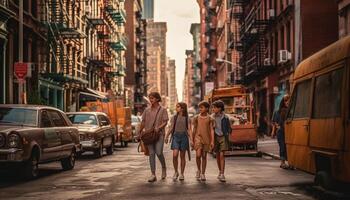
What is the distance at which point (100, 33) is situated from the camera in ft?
197

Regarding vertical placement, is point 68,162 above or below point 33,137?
below

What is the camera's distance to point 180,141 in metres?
14.8

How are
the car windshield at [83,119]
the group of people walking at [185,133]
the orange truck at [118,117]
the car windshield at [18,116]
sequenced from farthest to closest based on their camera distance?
the orange truck at [118,117]
the car windshield at [83,119]
the car windshield at [18,116]
the group of people walking at [185,133]

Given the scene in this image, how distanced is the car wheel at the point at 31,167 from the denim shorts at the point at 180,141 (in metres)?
3.10

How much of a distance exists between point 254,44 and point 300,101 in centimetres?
4064

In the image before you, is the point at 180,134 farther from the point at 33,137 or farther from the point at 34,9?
the point at 34,9

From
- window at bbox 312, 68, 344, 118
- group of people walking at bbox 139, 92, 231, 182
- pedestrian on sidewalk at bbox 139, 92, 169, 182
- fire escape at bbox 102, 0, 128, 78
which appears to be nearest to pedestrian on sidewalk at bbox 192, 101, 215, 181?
group of people walking at bbox 139, 92, 231, 182

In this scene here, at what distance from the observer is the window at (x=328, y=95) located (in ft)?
31.2

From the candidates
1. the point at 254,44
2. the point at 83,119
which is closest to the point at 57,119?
the point at 83,119

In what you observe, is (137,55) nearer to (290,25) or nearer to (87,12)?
(87,12)

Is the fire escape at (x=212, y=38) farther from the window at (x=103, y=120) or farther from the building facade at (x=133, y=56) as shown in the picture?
the window at (x=103, y=120)

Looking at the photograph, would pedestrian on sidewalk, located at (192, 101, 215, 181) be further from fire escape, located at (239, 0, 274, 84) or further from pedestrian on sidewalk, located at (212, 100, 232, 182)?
fire escape, located at (239, 0, 274, 84)

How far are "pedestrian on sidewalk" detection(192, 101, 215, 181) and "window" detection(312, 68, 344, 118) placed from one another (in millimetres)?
4024

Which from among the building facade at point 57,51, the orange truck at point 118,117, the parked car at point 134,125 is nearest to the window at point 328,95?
the building facade at point 57,51
